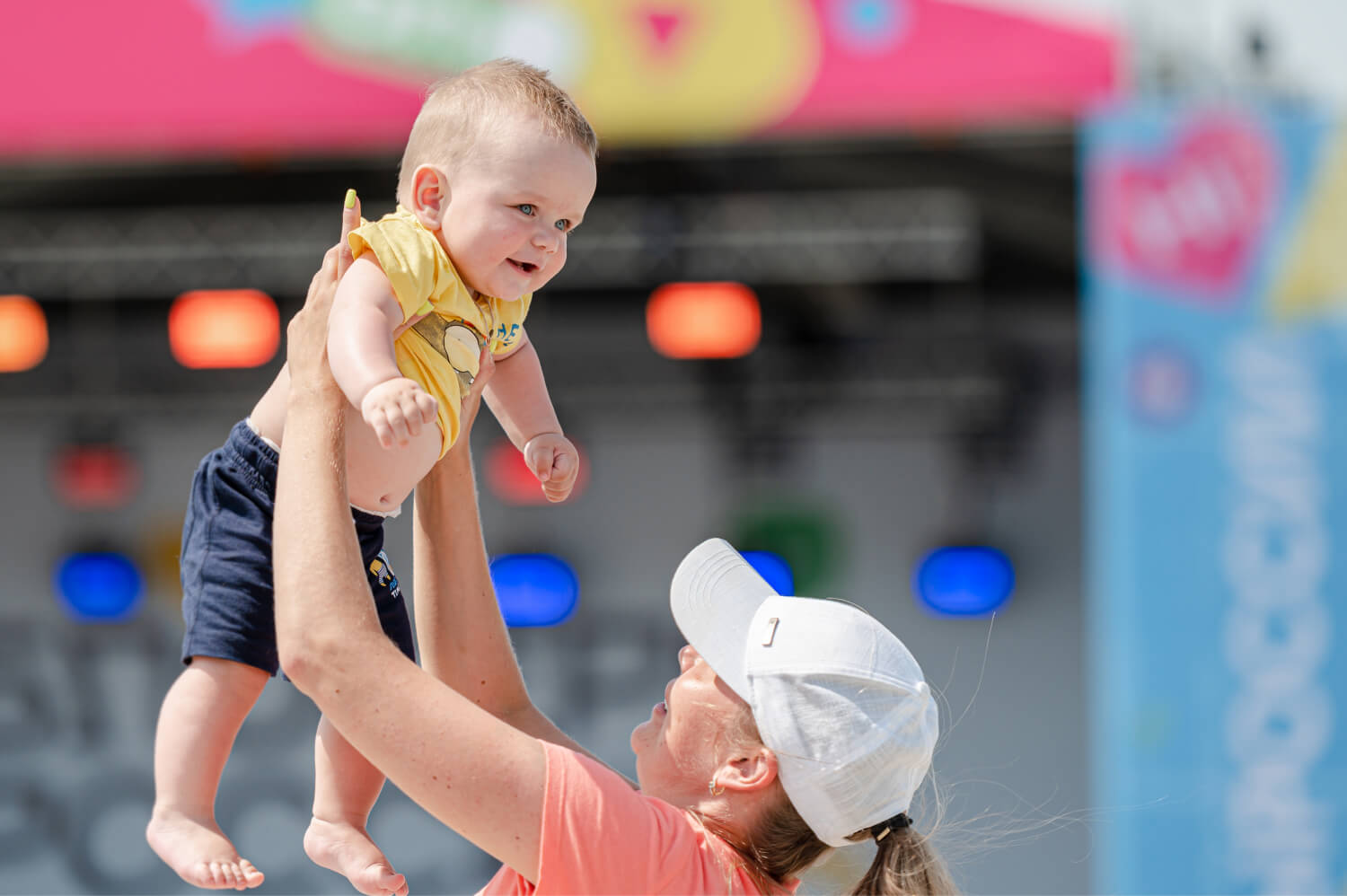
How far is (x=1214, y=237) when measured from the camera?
16.9ft

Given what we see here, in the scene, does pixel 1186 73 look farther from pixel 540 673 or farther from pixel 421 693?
pixel 421 693

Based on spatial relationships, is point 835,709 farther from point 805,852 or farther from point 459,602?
point 459,602

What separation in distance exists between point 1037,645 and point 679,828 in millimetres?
6099

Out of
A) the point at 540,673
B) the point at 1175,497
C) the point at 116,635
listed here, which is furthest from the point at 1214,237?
the point at 116,635

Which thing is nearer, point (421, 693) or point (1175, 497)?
point (421, 693)

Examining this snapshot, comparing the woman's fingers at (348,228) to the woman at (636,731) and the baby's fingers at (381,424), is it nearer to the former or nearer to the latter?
the woman at (636,731)

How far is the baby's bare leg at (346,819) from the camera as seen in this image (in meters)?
1.63

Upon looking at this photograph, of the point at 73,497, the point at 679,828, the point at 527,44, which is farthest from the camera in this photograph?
the point at 73,497

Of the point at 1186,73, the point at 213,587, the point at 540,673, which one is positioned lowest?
the point at 540,673

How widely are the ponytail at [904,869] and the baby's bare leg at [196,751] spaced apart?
2.05 feet

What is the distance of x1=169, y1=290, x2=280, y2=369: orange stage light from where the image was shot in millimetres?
6906

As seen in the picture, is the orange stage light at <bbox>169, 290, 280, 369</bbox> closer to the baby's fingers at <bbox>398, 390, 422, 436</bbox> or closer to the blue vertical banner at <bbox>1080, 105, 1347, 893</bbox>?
the blue vertical banner at <bbox>1080, 105, 1347, 893</bbox>

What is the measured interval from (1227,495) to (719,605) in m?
3.88

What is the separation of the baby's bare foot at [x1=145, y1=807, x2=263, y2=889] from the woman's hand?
466 mm
